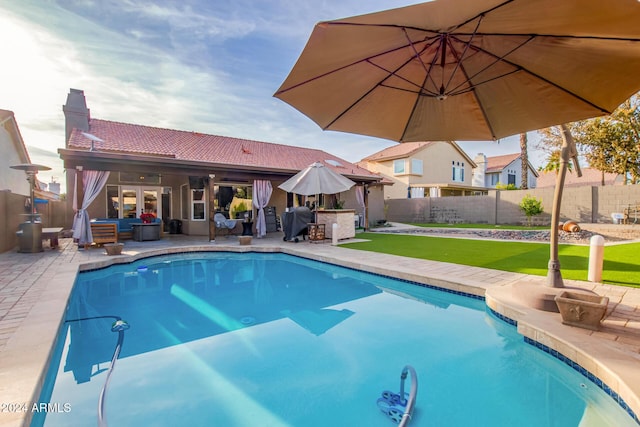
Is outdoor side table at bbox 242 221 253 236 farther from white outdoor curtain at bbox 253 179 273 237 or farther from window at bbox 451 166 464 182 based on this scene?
window at bbox 451 166 464 182

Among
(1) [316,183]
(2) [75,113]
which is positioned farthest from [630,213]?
(2) [75,113]

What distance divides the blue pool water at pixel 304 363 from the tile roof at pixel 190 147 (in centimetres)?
687

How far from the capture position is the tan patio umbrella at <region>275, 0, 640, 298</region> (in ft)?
7.04

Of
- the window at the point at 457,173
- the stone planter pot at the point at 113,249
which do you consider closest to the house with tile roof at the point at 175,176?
the stone planter pot at the point at 113,249

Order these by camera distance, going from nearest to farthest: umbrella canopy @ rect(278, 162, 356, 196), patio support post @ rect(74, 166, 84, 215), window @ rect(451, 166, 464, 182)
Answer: patio support post @ rect(74, 166, 84, 215), umbrella canopy @ rect(278, 162, 356, 196), window @ rect(451, 166, 464, 182)

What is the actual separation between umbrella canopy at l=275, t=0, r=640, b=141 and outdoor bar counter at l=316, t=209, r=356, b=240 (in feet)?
22.6

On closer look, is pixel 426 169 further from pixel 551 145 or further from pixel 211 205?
pixel 211 205

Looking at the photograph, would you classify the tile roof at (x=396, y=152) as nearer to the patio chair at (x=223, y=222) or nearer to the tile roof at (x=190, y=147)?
the tile roof at (x=190, y=147)

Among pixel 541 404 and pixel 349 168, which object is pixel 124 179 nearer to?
pixel 349 168

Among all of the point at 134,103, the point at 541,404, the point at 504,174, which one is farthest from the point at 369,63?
the point at 504,174

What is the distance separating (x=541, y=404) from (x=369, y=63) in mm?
3426

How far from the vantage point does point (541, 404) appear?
2.59 meters

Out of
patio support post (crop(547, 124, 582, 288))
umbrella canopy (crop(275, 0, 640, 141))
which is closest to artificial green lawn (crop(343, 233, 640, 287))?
patio support post (crop(547, 124, 582, 288))

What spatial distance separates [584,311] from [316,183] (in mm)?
7709
